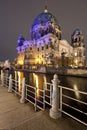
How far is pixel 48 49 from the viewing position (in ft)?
195

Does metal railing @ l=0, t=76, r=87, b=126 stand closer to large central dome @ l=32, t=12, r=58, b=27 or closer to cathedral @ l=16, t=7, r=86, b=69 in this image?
cathedral @ l=16, t=7, r=86, b=69

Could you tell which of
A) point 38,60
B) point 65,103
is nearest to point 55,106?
point 65,103

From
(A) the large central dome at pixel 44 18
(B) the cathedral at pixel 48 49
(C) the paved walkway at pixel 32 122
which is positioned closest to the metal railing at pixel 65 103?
(C) the paved walkway at pixel 32 122

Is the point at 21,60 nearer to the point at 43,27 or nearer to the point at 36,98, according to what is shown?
the point at 43,27

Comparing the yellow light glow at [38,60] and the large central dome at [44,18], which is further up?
the large central dome at [44,18]

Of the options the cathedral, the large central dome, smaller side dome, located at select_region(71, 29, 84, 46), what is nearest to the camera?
the cathedral

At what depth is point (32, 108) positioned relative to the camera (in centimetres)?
604

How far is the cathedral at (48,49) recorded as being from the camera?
60.4m

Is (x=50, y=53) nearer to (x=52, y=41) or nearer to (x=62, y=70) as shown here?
(x=52, y=41)

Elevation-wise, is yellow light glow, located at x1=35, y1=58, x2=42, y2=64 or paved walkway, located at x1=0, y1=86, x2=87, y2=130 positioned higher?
yellow light glow, located at x1=35, y1=58, x2=42, y2=64

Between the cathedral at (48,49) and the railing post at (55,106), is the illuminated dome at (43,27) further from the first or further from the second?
the railing post at (55,106)

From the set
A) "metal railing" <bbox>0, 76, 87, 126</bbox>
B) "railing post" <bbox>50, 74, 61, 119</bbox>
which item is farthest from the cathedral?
"railing post" <bbox>50, 74, 61, 119</bbox>

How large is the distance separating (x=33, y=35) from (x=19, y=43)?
1278 cm

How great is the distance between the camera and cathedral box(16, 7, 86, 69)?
6038 cm
